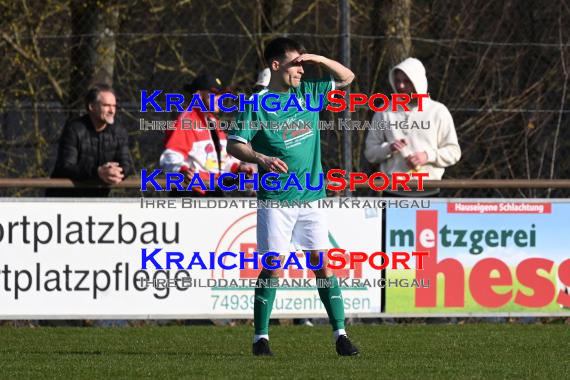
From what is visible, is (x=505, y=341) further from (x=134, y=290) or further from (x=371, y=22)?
(x=371, y=22)

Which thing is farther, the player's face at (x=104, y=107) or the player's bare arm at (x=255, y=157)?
the player's face at (x=104, y=107)

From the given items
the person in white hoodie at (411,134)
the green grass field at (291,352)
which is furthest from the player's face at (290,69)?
the person in white hoodie at (411,134)

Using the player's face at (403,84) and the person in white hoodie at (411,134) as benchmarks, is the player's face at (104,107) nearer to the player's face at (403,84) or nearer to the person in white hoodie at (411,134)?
the person in white hoodie at (411,134)

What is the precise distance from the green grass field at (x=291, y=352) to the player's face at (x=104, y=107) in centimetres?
195

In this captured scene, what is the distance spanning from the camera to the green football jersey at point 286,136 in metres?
8.78

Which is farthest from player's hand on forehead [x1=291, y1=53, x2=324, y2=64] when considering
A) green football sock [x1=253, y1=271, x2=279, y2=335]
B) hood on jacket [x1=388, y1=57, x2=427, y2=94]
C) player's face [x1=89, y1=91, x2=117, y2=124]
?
player's face [x1=89, y1=91, x2=117, y2=124]

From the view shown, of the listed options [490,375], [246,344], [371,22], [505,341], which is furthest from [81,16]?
[490,375]

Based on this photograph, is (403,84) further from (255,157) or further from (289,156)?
(255,157)

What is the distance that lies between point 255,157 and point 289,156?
12.3 inches

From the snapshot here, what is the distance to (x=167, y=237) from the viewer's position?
11.8 meters

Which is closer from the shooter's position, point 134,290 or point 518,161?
point 134,290

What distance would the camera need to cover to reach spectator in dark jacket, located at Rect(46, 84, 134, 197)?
38.5ft

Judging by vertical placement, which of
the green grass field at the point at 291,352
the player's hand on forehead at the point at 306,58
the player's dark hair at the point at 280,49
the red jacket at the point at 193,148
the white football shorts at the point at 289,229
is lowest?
the green grass field at the point at 291,352

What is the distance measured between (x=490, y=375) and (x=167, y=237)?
180 inches
